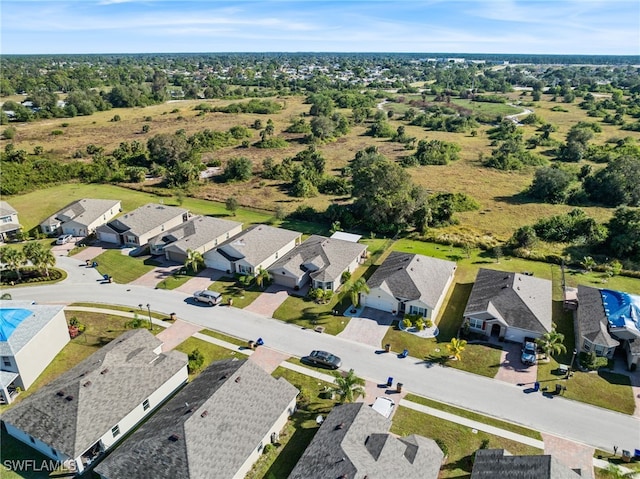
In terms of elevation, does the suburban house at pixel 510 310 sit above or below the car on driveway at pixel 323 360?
above

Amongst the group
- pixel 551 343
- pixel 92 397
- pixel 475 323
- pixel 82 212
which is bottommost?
pixel 475 323

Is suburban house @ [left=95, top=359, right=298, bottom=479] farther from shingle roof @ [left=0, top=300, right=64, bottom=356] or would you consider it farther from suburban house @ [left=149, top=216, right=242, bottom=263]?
suburban house @ [left=149, top=216, right=242, bottom=263]

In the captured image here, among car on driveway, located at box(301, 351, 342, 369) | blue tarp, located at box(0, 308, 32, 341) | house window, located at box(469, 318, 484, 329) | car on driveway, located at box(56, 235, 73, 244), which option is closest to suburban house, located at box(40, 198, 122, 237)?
car on driveway, located at box(56, 235, 73, 244)

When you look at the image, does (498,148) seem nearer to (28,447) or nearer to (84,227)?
(84,227)

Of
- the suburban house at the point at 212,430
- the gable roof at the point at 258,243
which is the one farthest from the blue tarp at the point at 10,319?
the gable roof at the point at 258,243

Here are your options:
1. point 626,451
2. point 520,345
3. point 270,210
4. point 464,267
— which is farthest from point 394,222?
point 626,451

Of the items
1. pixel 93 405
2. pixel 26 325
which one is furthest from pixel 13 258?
pixel 93 405

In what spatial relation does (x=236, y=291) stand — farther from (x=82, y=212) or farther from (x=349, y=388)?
(x=82, y=212)

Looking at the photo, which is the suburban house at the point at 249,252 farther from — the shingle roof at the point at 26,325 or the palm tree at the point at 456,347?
the palm tree at the point at 456,347

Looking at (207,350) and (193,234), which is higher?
(193,234)
